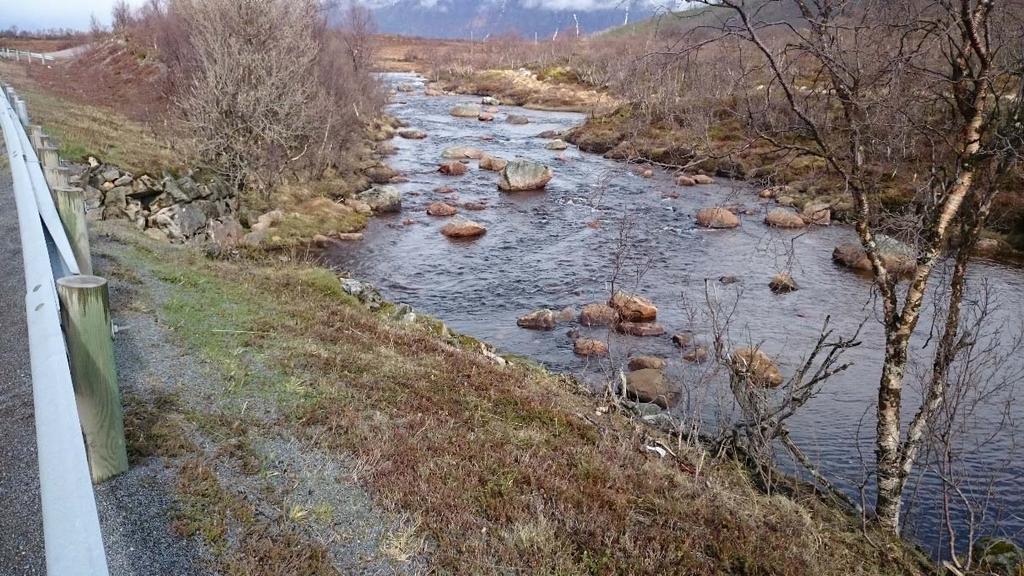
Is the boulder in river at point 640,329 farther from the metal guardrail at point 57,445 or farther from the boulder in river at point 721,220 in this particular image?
the metal guardrail at point 57,445

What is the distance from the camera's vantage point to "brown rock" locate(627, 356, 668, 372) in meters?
13.7

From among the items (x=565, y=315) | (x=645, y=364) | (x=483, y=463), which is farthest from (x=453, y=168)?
(x=483, y=463)

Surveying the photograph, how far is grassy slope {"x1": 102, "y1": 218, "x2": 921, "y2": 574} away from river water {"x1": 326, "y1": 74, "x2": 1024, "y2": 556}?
237 centimetres

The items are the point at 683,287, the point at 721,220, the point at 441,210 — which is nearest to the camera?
the point at 683,287

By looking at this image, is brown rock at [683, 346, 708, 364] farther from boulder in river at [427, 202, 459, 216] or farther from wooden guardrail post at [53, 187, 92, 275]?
boulder in river at [427, 202, 459, 216]

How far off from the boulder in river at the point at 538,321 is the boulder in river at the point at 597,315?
742 millimetres

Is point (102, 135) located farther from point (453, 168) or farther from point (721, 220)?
point (721, 220)

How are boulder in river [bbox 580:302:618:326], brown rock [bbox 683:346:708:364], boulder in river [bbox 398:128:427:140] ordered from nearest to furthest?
brown rock [bbox 683:346:708:364], boulder in river [bbox 580:302:618:326], boulder in river [bbox 398:128:427:140]

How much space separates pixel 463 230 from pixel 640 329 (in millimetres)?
9772

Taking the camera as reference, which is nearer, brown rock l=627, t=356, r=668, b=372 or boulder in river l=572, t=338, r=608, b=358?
brown rock l=627, t=356, r=668, b=372

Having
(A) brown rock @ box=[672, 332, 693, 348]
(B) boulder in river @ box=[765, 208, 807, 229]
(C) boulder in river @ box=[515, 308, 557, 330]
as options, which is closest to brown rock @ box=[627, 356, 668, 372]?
(A) brown rock @ box=[672, 332, 693, 348]

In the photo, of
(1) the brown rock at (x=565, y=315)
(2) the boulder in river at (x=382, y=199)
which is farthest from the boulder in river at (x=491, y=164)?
(1) the brown rock at (x=565, y=315)

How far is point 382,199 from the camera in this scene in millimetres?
26656

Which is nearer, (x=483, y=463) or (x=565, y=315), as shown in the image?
(x=483, y=463)
